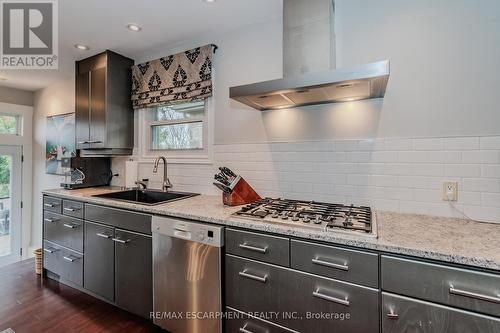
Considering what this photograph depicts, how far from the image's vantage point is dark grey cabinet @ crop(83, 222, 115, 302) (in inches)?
79.4

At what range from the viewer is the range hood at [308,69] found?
1.42 m

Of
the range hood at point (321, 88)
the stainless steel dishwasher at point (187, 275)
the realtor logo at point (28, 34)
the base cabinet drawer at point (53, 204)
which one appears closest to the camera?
the range hood at point (321, 88)

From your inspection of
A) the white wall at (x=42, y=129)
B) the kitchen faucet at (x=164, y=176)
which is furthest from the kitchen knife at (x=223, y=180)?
the white wall at (x=42, y=129)

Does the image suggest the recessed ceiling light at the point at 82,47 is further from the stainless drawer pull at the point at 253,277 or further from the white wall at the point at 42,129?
the stainless drawer pull at the point at 253,277

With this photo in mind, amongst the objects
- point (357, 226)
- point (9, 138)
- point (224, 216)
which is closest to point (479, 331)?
point (357, 226)

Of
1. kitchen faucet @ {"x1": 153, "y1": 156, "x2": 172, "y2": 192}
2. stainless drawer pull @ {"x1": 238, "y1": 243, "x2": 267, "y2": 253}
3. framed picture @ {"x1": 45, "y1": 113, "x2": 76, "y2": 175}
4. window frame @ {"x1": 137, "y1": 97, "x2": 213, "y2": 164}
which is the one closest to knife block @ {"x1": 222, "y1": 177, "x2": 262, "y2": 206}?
stainless drawer pull @ {"x1": 238, "y1": 243, "x2": 267, "y2": 253}

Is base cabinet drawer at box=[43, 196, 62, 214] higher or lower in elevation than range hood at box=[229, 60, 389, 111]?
lower

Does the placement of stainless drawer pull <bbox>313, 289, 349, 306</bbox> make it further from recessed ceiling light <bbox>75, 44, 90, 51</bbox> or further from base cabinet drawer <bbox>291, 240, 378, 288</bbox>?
recessed ceiling light <bbox>75, 44, 90, 51</bbox>

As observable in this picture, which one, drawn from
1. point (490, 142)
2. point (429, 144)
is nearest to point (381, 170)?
point (429, 144)

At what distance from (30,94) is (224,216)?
15.0 ft

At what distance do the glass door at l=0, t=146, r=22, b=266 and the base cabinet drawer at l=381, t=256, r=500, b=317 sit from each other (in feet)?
16.9

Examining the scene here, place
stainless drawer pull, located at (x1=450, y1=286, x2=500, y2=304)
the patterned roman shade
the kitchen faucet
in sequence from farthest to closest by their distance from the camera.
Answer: the kitchen faucet → the patterned roman shade → stainless drawer pull, located at (x1=450, y1=286, x2=500, y2=304)

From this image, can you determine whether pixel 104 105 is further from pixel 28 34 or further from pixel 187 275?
pixel 187 275

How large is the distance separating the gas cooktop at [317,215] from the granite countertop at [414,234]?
0.05 m
